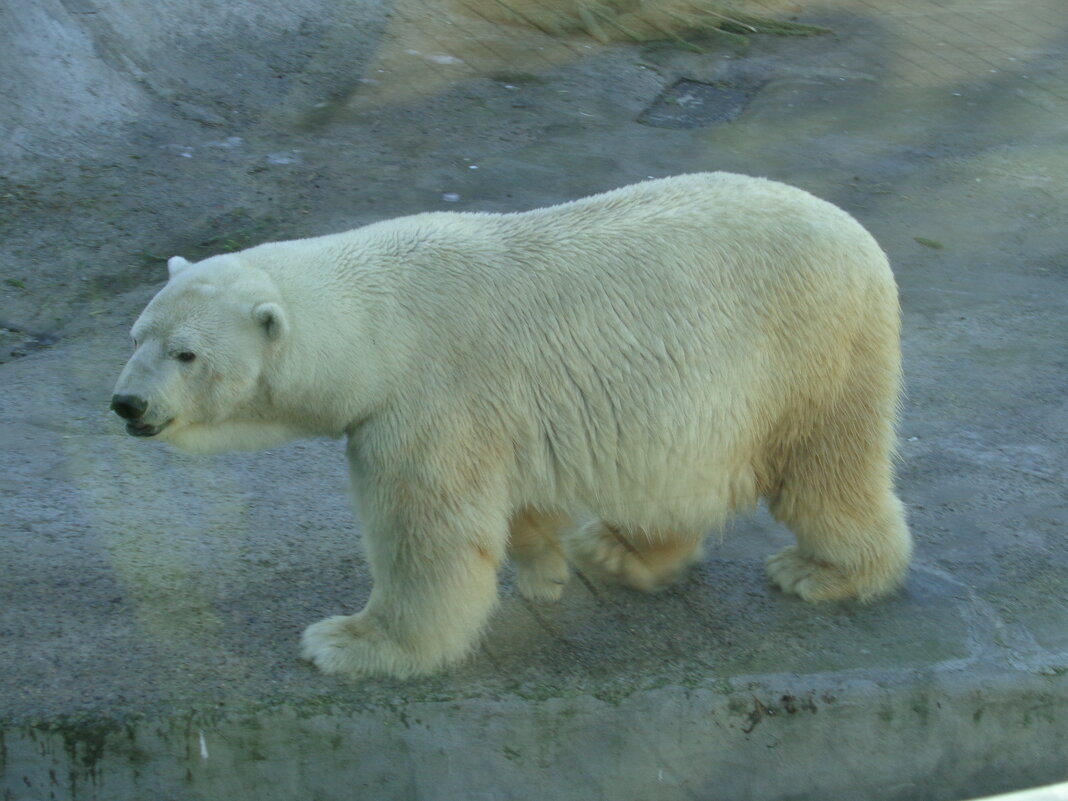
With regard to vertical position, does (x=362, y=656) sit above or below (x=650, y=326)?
below

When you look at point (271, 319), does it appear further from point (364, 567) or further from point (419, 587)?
point (364, 567)

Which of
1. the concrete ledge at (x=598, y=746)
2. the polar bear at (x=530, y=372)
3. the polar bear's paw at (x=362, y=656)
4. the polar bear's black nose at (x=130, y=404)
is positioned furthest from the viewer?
the polar bear's paw at (x=362, y=656)

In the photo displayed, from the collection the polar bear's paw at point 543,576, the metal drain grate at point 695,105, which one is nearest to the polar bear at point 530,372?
the polar bear's paw at point 543,576

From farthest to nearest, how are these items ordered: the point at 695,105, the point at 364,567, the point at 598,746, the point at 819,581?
the point at 695,105 → the point at 364,567 → the point at 819,581 → the point at 598,746

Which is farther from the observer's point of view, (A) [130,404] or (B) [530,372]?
(B) [530,372]

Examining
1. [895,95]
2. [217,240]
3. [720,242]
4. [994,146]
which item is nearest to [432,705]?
[720,242]

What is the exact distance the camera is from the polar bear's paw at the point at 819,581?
3176 mm

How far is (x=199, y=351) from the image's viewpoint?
251 cm

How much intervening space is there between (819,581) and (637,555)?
48 cm

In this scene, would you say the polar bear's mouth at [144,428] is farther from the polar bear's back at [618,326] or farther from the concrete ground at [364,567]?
the concrete ground at [364,567]

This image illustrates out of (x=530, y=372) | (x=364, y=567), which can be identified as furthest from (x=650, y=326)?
(x=364, y=567)

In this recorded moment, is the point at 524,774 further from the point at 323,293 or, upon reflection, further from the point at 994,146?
the point at 994,146

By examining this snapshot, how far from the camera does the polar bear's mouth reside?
2525mm

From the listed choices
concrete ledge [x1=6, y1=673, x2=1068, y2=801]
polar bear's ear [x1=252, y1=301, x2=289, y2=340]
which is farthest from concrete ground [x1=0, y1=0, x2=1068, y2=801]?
polar bear's ear [x1=252, y1=301, x2=289, y2=340]
